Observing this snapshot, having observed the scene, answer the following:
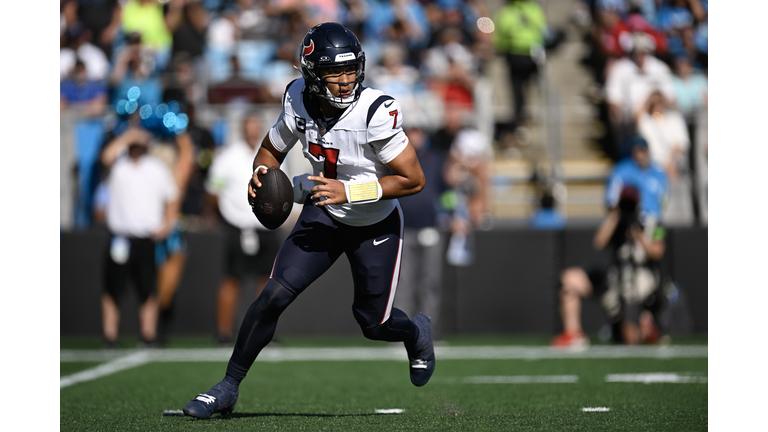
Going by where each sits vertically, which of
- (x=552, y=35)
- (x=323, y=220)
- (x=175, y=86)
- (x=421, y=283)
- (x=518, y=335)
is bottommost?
(x=518, y=335)

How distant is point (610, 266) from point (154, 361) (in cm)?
433

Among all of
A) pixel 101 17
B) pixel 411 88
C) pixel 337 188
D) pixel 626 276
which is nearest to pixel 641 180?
pixel 626 276

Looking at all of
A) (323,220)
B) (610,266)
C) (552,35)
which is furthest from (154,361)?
(552,35)

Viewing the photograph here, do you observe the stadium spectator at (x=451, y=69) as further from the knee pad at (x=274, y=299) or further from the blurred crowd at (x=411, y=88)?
the knee pad at (x=274, y=299)

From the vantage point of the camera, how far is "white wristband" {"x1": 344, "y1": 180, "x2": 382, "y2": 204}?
423cm

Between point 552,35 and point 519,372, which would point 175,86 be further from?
point 552,35

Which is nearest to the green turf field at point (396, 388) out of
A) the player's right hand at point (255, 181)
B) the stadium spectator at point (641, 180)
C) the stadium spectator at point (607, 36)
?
the player's right hand at point (255, 181)

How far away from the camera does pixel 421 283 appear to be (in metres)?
8.59

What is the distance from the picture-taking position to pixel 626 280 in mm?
8570

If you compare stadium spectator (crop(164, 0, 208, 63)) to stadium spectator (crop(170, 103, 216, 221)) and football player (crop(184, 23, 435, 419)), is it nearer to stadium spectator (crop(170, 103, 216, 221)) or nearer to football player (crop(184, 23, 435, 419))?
stadium spectator (crop(170, 103, 216, 221))

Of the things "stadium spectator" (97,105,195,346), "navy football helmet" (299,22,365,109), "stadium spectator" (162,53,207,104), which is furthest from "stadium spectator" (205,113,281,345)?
"navy football helmet" (299,22,365,109)

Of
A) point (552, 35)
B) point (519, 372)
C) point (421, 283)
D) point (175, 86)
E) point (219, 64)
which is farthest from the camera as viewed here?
point (552, 35)

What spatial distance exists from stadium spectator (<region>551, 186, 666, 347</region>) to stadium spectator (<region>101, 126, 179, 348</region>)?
3.82 m

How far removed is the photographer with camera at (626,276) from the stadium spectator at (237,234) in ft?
9.31
